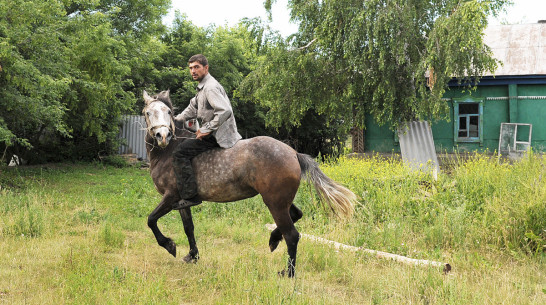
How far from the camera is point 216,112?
5031 millimetres

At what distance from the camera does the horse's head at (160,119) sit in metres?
4.88

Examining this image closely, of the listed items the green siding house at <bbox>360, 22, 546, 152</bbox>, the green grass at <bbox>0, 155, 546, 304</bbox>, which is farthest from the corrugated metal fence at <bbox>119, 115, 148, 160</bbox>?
the green grass at <bbox>0, 155, 546, 304</bbox>

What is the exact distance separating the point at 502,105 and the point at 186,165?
16.6 metres

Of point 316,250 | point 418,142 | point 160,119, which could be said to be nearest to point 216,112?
point 160,119

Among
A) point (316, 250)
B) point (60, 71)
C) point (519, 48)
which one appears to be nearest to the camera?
point (316, 250)

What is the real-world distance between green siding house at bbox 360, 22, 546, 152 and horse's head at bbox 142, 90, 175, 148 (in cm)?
1382

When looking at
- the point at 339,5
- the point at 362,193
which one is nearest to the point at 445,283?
the point at 362,193

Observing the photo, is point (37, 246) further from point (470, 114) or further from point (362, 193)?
point (470, 114)

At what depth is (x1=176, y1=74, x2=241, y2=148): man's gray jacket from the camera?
5020 mm

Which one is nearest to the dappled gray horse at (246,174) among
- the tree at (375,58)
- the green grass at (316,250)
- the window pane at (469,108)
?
the green grass at (316,250)

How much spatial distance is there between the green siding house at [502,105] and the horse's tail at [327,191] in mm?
12916

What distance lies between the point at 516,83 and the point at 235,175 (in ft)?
53.4

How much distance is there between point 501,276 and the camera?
498 centimetres

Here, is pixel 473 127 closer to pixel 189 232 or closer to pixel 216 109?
pixel 189 232
